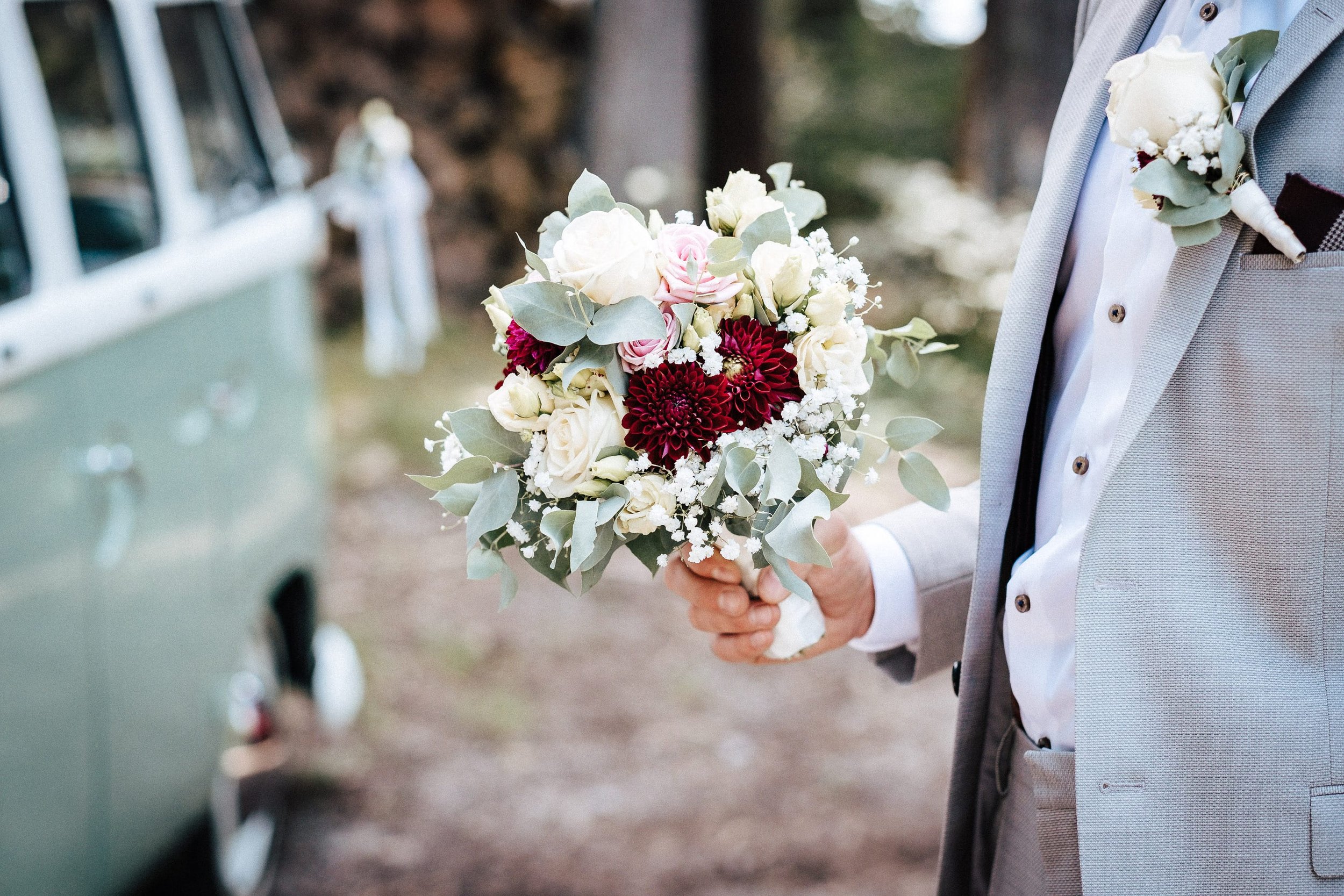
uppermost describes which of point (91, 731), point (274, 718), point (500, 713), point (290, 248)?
point (290, 248)

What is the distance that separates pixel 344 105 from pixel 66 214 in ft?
23.0

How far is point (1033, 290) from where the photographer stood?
1532mm

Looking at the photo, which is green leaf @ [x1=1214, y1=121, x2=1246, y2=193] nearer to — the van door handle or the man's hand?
the man's hand

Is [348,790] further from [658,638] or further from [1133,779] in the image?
[1133,779]

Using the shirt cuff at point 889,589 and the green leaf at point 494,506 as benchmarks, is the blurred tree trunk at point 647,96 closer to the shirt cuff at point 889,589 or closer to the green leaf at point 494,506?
the shirt cuff at point 889,589

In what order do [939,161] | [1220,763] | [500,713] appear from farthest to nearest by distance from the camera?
[939,161]
[500,713]
[1220,763]

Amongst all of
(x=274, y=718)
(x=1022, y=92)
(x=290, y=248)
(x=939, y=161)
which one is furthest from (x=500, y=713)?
(x=939, y=161)

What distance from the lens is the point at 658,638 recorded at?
479 cm

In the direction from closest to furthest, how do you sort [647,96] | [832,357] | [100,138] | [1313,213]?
[1313,213], [832,357], [100,138], [647,96]

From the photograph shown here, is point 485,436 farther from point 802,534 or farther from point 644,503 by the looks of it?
point 802,534

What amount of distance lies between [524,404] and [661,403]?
0.17 m

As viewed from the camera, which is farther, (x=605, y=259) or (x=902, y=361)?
(x=902, y=361)

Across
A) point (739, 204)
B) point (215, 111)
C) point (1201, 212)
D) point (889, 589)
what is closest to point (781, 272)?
point (739, 204)

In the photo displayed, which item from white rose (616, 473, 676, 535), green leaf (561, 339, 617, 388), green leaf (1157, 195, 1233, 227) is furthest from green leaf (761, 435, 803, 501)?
green leaf (1157, 195, 1233, 227)
